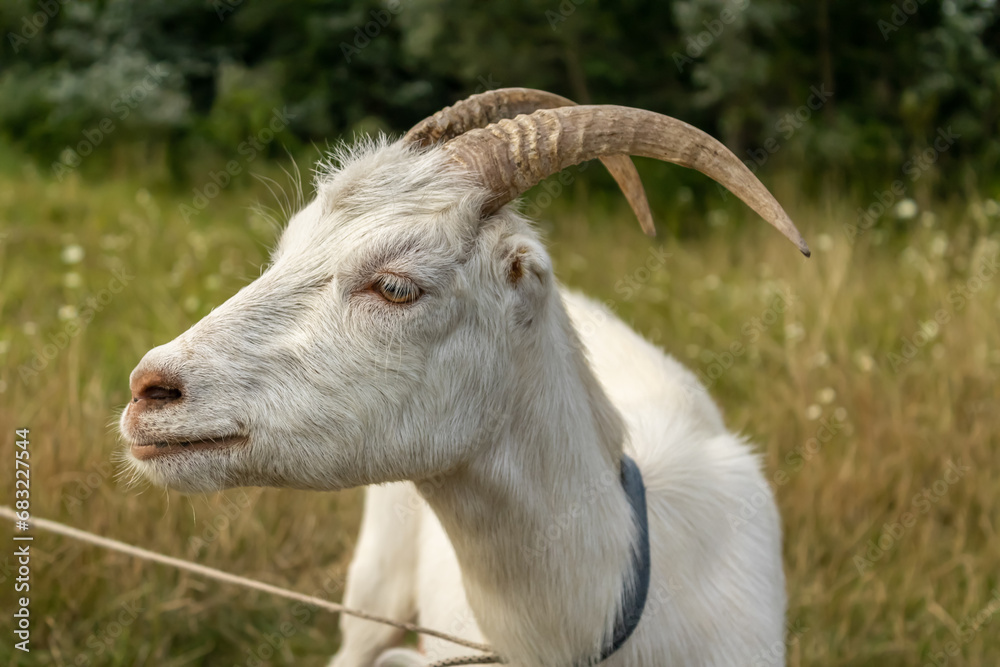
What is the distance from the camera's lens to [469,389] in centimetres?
188

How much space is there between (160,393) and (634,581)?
3.56 feet
